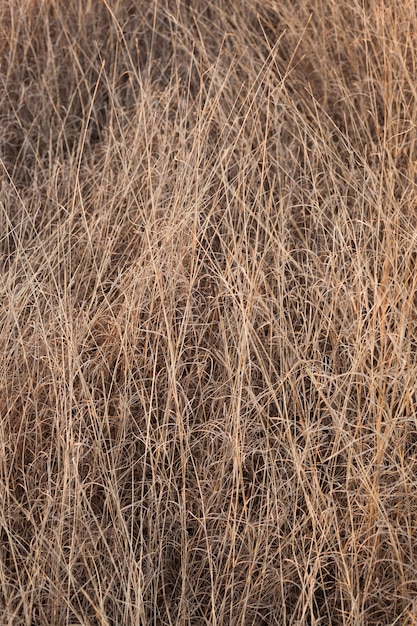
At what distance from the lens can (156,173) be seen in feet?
7.05

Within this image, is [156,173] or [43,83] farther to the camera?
[43,83]

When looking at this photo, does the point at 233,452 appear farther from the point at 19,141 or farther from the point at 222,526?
the point at 19,141

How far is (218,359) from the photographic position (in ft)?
5.85

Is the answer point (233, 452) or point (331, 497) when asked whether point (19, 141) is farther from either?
point (331, 497)

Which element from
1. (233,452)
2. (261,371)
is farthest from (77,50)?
(233,452)

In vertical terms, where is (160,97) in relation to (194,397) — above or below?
above

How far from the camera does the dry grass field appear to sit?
1.51 meters

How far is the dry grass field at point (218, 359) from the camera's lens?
4.97 feet

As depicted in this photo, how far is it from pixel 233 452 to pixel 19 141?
1281mm

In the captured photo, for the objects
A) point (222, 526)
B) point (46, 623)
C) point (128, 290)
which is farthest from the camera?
point (128, 290)

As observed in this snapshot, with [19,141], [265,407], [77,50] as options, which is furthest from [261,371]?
[77,50]

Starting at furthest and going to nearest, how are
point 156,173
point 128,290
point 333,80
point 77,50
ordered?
point 77,50 < point 333,80 < point 156,173 < point 128,290

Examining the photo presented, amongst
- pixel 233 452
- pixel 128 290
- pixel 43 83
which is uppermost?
pixel 43 83

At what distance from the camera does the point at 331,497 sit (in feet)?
5.07
